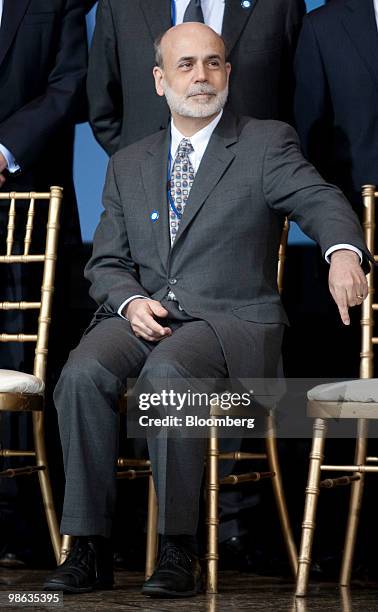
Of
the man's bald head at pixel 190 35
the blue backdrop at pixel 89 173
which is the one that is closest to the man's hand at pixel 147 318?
the man's bald head at pixel 190 35

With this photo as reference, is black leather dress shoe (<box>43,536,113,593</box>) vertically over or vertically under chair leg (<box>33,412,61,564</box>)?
under

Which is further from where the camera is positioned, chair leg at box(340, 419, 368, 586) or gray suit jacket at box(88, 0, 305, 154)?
gray suit jacket at box(88, 0, 305, 154)

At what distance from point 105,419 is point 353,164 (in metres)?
1.14

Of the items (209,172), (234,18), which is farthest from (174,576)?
(234,18)

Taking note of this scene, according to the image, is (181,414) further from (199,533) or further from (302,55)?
(302,55)

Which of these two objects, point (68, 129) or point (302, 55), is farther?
point (68, 129)

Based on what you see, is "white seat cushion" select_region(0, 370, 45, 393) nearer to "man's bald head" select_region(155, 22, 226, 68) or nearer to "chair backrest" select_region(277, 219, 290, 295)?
"chair backrest" select_region(277, 219, 290, 295)

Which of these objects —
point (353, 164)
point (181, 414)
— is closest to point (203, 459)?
point (181, 414)

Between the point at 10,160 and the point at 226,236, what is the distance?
0.84 meters

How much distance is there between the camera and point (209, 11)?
134 inches

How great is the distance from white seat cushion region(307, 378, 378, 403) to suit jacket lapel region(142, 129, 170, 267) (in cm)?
57

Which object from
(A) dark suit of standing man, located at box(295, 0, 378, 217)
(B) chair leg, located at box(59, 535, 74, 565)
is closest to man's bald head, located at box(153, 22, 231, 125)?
(A) dark suit of standing man, located at box(295, 0, 378, 217)

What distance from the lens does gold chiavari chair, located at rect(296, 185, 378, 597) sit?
2656 millimetres

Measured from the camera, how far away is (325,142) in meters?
3.38
